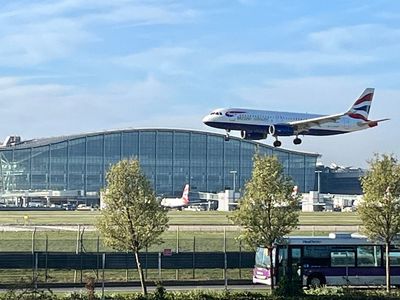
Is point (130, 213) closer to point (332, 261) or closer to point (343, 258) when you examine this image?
point (332, 261)

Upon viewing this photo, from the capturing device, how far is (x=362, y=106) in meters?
91.6

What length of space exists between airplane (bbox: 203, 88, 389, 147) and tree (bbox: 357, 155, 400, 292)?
131ft

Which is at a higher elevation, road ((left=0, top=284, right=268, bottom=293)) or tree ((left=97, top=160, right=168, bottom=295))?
tree ((left=97, top=160, right=168, bottom=295))

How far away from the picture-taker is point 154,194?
37094 millimetres

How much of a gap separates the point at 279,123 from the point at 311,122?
333 centimetres

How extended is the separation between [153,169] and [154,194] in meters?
154

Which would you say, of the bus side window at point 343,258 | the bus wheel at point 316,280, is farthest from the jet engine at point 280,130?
the bus wheel at point 316,280

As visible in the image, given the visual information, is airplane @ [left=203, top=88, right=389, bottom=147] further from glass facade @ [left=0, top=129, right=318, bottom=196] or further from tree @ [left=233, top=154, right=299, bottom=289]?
glass facade @ [left=0, top=129, right=318, bottom=196]

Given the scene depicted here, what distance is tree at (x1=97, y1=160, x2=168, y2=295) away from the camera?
3619 centimetres

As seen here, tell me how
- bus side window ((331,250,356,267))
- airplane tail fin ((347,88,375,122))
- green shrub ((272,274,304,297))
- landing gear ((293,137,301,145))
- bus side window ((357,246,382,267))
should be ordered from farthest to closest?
1. airplane tail fin ((347,88,375,122))
2. landing gear ((293,137,301,145))
3. bus side window ((357,246,382,267))
4. bus side window ((331,250,356,267))
5. green shrub ((272,274,304,297))

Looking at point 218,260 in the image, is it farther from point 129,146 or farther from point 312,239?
point 129,146

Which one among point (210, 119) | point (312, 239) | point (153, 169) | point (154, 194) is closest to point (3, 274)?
point (154, 194)

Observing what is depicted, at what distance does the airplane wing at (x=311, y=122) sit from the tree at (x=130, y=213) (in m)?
49.9

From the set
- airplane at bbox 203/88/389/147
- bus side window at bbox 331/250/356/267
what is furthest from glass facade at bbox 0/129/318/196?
bus side window at bbox 331/250/356/267
